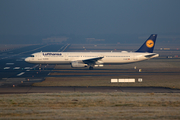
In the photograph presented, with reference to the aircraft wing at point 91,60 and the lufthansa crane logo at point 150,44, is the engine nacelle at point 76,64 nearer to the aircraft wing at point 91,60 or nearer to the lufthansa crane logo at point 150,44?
the aircraft wing at point 91,60

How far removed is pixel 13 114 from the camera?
1648 centimetres

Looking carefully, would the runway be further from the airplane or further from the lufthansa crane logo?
the lufthansa crane logo

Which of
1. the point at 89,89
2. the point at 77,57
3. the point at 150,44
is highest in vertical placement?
the point at 150,44

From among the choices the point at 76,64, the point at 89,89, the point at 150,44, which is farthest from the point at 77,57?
the point at 89,89

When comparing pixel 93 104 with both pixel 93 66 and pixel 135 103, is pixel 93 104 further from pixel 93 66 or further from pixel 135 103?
pixel 93 66

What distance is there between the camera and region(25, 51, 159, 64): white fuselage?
53.1 m

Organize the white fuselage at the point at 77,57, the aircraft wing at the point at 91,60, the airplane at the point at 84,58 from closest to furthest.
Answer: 1. the aircraft wing at the point at 91,60
2. the airplane at the point at 84,58
3. the white fuselage at the point at 77,57

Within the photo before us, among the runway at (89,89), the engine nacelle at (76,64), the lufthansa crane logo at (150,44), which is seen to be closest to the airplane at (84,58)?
the engine nacelle at (76,64)

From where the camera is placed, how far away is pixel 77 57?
53.4 m

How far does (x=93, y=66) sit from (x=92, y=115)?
1460 inches

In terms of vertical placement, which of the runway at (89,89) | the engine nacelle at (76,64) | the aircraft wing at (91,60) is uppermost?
the aircraft wing at (91,60)

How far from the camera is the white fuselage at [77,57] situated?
174 ft

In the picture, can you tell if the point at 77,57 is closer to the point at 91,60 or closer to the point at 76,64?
the point at 76,64

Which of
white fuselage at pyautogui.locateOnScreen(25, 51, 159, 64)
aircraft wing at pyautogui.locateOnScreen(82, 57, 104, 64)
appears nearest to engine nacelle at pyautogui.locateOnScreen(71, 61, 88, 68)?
aircraft wing at pyautogui.locateOnScreen(82, 57, 104, 64)
